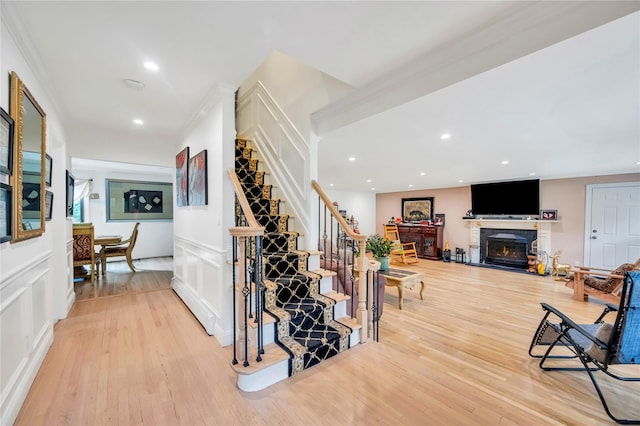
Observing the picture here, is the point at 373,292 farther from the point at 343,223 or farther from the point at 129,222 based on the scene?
the point at 129,222

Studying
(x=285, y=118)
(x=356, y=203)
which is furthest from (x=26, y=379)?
(x=356, y=203)

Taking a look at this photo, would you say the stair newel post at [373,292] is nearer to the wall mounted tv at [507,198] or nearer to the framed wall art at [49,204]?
the framed wall art at [49,204]

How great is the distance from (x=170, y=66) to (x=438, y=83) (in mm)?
2127

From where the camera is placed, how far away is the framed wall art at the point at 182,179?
349 centimetres

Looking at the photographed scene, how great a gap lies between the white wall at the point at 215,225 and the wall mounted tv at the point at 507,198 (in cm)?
713

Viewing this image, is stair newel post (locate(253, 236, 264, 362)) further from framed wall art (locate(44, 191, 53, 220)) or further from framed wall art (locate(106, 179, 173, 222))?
framed wall art (locate(106, 179, 173, 222))

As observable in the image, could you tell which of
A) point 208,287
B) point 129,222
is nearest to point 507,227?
point 208,287

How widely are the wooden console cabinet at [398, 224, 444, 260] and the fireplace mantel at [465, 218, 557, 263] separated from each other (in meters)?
0.87

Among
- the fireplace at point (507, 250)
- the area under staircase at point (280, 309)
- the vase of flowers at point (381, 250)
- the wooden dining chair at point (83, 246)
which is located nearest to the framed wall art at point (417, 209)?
the fireplace at point (507, 250)

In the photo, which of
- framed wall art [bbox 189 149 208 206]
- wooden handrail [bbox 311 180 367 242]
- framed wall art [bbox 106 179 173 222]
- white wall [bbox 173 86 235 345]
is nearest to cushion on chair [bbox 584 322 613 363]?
wooden handrail [bbox 311 180 367 242]

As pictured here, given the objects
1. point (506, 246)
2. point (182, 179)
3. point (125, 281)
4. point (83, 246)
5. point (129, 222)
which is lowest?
point (125, 281)

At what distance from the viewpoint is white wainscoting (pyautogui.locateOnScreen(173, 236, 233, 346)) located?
8.30 ft

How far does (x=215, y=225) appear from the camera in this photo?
2703 millimetres

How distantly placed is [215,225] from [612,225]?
7.82m
